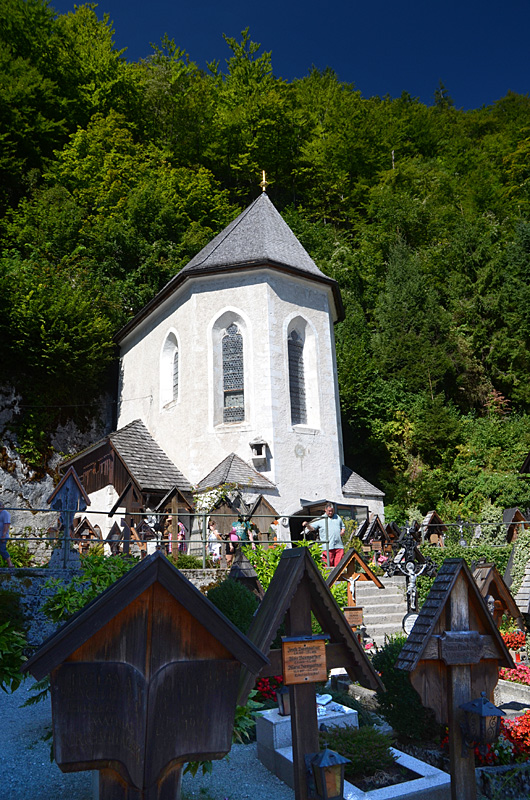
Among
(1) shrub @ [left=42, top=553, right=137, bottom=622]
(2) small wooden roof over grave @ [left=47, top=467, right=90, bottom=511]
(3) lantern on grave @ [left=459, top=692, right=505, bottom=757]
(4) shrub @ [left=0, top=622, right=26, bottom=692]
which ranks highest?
(2) small wooden roof over grave @ [left=47, top=467, right=90, bottom=511]

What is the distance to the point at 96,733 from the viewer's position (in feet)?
7.79

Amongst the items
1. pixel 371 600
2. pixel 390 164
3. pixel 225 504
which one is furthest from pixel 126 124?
pixel 371 600

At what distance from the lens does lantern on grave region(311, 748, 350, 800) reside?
10.8 feet

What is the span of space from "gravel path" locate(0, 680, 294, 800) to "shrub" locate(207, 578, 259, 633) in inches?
51.2

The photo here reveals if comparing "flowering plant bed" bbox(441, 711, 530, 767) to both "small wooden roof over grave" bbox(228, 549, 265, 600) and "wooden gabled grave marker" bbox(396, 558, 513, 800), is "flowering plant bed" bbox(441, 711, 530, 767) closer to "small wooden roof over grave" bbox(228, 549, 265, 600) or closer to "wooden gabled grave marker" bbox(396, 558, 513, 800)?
"wooden gabled grave marker" bbox(396, 558, 513, 800)

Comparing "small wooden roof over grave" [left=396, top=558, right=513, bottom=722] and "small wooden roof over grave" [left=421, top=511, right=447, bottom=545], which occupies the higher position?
"small wooden roof over grave" [left=421, top=511, right=447, bottom=545]

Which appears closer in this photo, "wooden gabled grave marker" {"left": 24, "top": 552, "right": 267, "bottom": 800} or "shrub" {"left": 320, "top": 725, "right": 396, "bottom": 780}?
"wooden gabled grave marker" {"left": 24, "top": 552, "right": 267, "bottom": 800}

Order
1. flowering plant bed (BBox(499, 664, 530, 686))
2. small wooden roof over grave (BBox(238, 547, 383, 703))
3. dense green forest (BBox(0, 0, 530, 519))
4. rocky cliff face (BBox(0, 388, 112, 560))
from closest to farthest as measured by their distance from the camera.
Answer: small wooden roof over grave (BBox(238, 547, 383, 703))
flowering plant bed (BBox(499, 664, 530, 686))
rocky cliff face (BBox(0, 388, 112, 560))
dense green forest (BBox(0, 0, 530, 519))

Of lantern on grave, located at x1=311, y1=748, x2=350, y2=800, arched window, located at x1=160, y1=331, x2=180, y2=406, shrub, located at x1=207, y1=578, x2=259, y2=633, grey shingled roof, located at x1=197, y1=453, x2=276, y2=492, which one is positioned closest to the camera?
lantern on grave, located at x1=311, y1=748, x2=350, y2=800

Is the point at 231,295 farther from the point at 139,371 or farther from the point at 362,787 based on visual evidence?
the point at 362,787

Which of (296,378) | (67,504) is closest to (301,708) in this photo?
(67,504)

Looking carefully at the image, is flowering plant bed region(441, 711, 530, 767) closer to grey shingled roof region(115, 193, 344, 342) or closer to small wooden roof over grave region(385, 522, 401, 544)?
small wooden roof over grave region(385, 522, 401, 544)

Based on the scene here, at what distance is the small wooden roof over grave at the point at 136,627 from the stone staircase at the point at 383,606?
29.0 feet

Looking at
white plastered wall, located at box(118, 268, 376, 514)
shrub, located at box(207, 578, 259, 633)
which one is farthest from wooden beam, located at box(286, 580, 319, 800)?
white plastered wall, located at box(118, 268, 376, 514)
